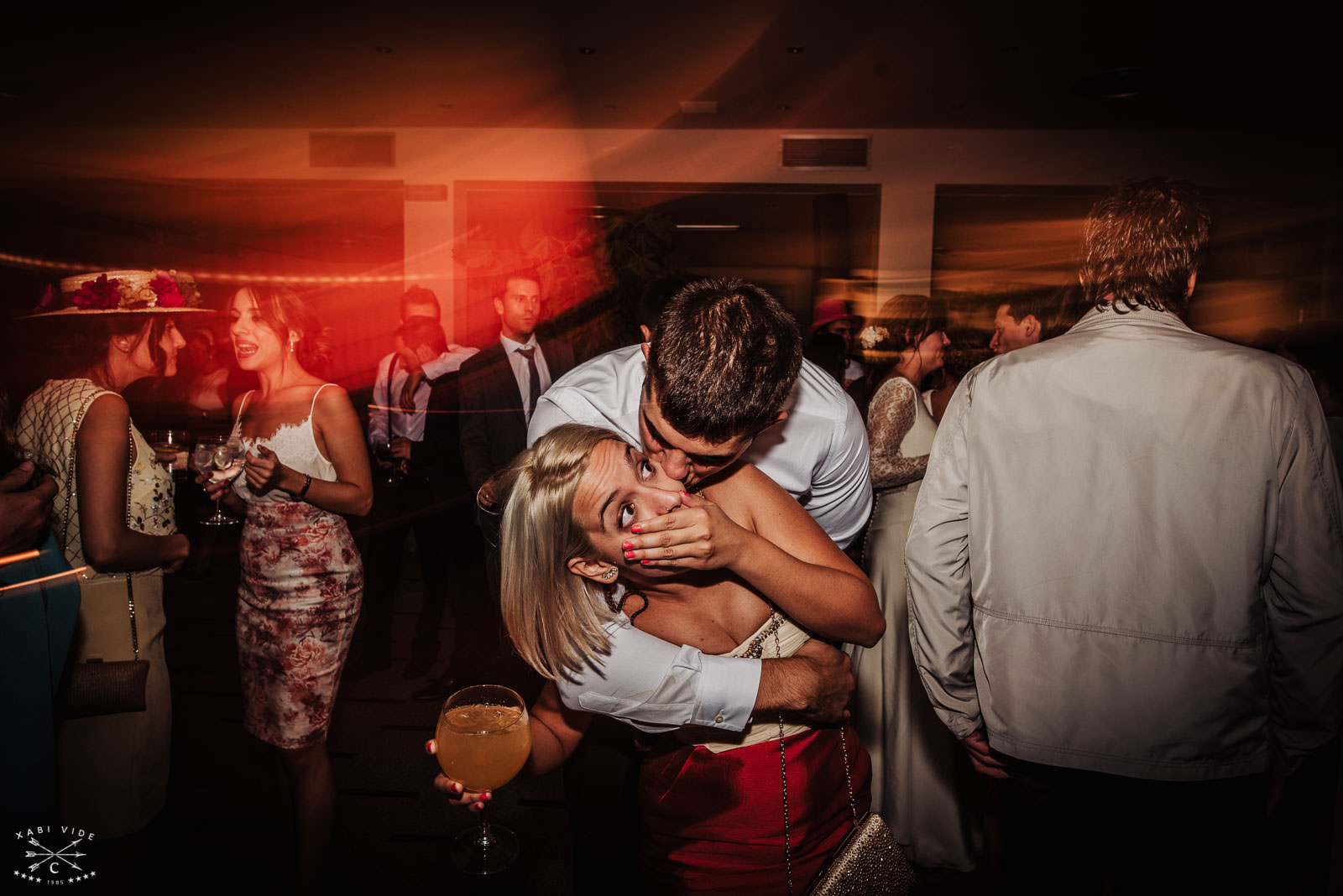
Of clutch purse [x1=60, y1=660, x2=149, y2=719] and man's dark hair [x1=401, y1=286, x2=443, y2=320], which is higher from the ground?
man's dark hair [x1=401, y1=286, x2=443, y2=320]

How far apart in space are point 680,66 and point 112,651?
4744mm

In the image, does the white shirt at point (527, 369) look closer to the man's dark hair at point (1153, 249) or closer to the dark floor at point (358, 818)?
the dark floor at point (358, 818)

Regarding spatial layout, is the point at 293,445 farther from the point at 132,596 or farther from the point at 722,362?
the point at 722,362

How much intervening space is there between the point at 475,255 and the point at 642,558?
367cm

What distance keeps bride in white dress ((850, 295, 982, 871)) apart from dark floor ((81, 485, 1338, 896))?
0.16m

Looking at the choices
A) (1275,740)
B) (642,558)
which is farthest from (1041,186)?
(642,558)

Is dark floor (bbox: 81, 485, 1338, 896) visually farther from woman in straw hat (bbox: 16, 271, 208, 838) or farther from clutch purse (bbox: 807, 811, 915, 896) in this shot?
clutch purse (bbox: 807, 811, 915, 896)

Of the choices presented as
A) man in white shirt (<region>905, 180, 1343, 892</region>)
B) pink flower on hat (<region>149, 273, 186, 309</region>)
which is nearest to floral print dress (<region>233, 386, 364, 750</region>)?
pink flower on hat (<region>149, 273, 186, 309</region>)

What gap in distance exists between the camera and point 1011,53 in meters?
4.78

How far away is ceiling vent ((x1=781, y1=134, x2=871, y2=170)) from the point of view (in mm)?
6609

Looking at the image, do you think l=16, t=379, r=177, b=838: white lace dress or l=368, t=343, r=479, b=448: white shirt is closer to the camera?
l=16, t=379, r=177, b=838: white lace dress

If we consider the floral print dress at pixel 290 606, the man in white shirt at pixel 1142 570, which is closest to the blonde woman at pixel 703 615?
the man in white shirt at pixel 1142 570

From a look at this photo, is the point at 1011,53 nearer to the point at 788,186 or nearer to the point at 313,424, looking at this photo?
the point at 788,186

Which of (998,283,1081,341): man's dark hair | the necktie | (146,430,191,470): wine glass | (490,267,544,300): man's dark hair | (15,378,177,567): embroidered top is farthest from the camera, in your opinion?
the necktie
